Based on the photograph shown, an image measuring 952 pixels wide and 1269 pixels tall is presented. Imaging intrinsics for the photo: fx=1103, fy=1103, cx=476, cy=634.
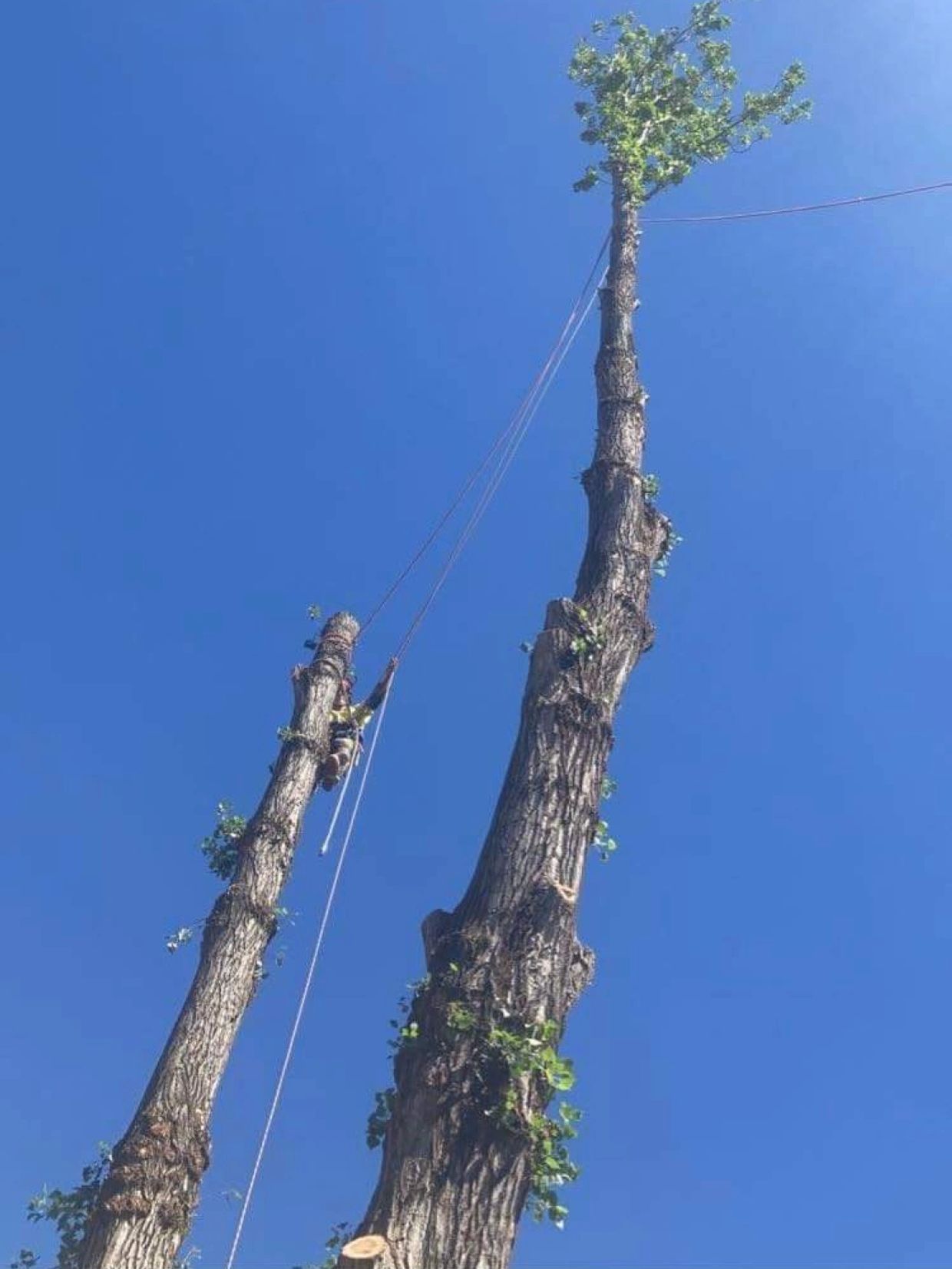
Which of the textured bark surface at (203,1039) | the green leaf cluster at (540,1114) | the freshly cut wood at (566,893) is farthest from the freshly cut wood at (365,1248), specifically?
the textured bark surface at (203,1039)

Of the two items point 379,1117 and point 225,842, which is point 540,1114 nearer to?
point 379,1117

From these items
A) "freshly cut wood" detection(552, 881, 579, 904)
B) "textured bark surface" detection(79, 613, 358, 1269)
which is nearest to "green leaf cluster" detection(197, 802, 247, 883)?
"textured bark surface" detection(79, 613, 358, 1269)

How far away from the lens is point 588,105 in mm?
11195

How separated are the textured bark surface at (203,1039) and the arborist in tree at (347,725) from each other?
0.14m

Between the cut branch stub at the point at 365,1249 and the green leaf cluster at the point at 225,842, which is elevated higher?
the green leaf cluster at the point at 225,842

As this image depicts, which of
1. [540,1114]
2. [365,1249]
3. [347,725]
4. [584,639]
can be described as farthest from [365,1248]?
[347,725]

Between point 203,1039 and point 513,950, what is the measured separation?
3876 millimetres

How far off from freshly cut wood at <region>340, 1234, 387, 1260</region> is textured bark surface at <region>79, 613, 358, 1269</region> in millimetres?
3496

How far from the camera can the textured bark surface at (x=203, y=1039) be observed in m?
5.71

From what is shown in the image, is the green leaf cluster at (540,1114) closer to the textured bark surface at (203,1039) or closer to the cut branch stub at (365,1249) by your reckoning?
the cut branch stub at (365,1249)

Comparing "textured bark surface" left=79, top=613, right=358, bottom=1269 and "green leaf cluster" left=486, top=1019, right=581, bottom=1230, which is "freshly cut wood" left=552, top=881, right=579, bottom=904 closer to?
"green leaf cluster" left=486, top=1019, right=581, bottom=1230

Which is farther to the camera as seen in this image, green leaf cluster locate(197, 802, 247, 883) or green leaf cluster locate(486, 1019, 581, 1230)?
green leaf cluster locate(197, 802, 247, 883)

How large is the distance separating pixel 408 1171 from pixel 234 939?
457 cm

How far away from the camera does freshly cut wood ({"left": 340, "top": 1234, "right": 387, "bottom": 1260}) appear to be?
2691mm
